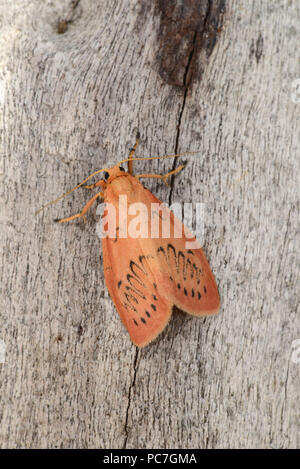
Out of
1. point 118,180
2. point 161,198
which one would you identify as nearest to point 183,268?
point 161,198

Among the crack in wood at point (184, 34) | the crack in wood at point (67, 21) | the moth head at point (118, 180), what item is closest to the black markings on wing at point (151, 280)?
the moth head at point (118, 180)

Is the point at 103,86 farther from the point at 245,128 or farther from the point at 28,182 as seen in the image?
the point at 245,128

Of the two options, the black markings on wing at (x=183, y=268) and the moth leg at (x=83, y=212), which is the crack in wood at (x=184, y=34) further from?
the black markings on wing at (x=183, y=268)

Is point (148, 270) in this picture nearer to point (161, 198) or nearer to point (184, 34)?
point (161, 198)

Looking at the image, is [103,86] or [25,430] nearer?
[25,430]

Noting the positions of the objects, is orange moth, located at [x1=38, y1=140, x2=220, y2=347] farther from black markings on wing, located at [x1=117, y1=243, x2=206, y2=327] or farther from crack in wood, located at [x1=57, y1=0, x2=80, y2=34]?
crack in wood, located at [x1=57, y1=0, x2=80, y2=34]

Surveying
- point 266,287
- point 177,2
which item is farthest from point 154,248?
point 177,2
